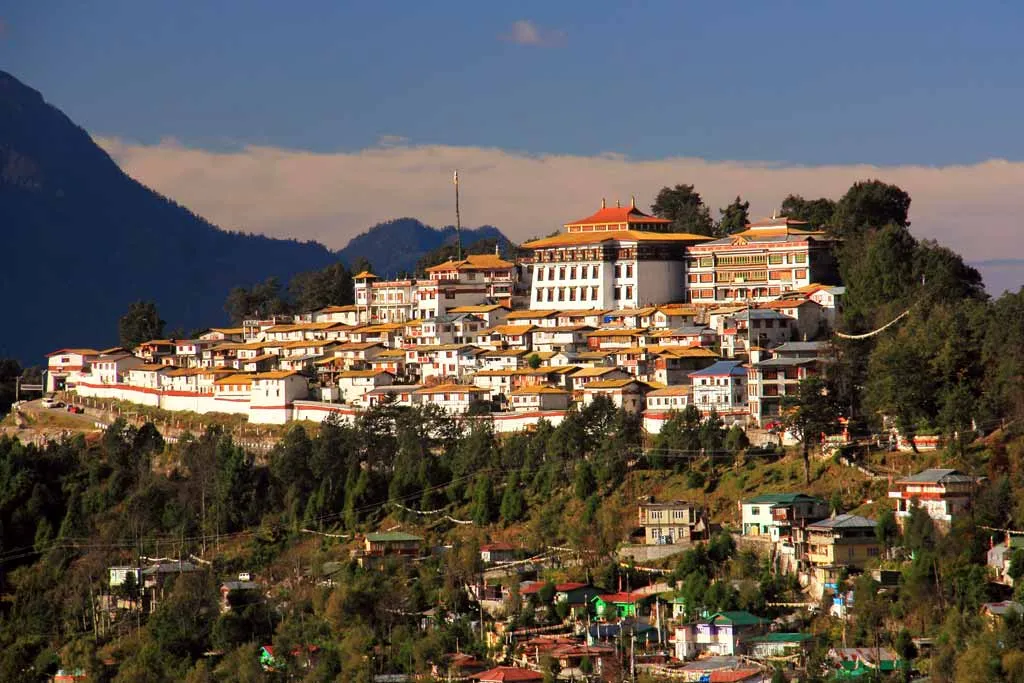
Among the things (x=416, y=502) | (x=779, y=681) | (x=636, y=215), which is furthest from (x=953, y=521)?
(x=636, y=215)

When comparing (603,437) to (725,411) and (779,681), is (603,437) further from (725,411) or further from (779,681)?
(779,681)

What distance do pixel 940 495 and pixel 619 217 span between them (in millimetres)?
24512

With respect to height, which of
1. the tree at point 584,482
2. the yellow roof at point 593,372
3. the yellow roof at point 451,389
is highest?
the yellow roof at point 593,372

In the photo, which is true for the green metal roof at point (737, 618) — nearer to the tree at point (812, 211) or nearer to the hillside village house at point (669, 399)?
the hillside village house at point (669, 399)

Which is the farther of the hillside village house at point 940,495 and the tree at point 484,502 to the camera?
the tree at point 484,502

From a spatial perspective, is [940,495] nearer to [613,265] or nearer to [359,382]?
[613,265]

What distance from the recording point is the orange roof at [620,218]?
61.4 metres

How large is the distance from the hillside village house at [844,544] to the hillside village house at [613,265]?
20.2 meters

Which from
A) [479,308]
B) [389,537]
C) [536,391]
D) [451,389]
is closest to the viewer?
[389,537]

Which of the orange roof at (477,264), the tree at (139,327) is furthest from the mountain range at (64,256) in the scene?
the orange roof at (477,264)

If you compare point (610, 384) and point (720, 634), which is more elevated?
point (610, 384)

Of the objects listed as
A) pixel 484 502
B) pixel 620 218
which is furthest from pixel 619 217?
pixel 484 502

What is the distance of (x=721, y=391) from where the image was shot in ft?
159

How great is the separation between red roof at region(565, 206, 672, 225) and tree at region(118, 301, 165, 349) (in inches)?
759
